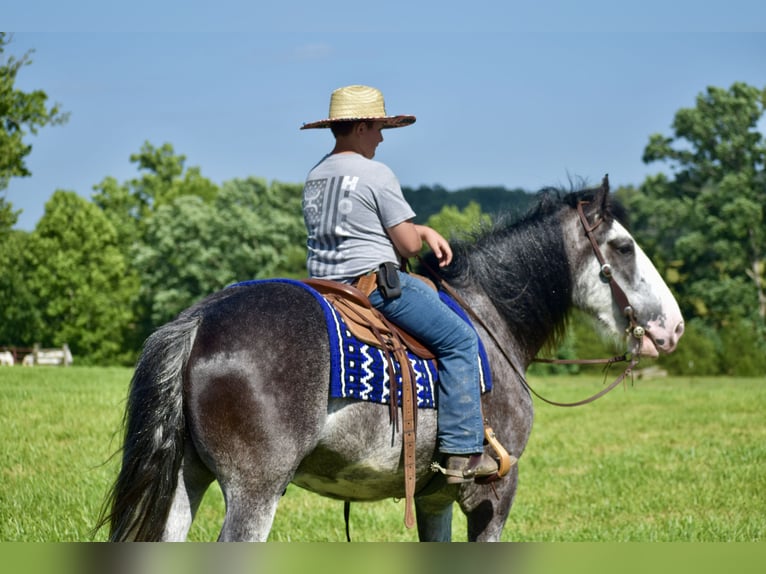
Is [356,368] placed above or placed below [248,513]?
above

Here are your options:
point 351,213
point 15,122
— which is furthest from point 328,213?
point 15,122

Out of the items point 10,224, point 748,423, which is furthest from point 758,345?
point 10,224

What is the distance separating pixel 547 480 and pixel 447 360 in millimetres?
7155

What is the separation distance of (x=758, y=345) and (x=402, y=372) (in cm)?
5119

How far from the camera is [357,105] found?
4758mm

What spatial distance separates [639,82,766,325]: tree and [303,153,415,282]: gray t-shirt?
2007 inches

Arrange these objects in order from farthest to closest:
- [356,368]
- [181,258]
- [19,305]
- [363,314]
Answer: [181,258] → [19,305] → [363,314] → [356,368]

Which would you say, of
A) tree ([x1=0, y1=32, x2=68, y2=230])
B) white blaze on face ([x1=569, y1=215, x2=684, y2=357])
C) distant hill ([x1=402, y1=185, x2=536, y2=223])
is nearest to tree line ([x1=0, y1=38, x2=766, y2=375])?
distant hill ([x1=402, y1=185, x2=536, y2=223])

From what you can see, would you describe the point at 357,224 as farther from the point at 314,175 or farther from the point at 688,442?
the point at 688,442

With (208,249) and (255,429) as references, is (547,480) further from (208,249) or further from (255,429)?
(208,249)

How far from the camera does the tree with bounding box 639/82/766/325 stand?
54.7 metres

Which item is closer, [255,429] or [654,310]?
[255,429]

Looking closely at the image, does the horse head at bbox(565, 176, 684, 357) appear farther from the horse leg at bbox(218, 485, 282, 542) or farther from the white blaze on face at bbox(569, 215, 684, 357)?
the horse leg at bbox(218, 485, 282, 542)

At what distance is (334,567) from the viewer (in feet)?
7.02
